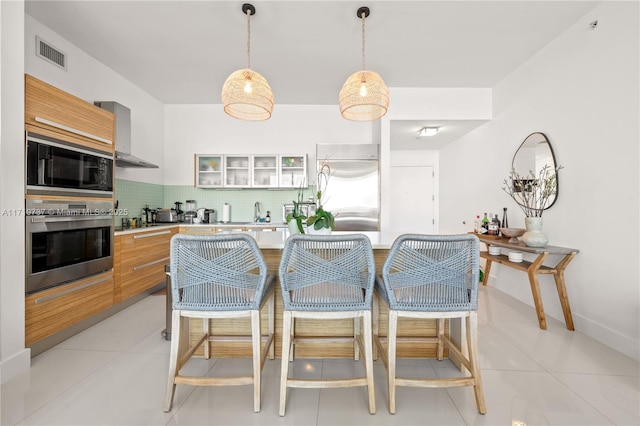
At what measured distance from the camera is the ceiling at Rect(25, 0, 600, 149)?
2.27m

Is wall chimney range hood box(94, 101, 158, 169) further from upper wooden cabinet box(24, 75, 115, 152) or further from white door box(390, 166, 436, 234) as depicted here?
white door box(390, 166, 436, 234)

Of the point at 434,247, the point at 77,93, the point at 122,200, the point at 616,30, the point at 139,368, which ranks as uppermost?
the point at 616,30

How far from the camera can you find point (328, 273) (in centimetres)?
138

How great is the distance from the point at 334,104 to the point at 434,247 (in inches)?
139

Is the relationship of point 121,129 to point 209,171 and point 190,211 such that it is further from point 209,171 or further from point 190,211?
point 190,211

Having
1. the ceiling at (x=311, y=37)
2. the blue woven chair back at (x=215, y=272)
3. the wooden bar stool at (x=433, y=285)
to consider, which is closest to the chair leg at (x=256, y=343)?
the blue woven chair back at (x=215, y=272)

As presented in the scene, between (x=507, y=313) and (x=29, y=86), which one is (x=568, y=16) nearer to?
(x=507, y=313)

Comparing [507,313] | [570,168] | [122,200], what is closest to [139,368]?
[122,200]

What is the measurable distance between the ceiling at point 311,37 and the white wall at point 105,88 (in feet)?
0.30

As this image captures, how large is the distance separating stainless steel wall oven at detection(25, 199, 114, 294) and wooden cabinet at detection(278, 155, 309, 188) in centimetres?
220

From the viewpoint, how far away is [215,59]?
3.03 m

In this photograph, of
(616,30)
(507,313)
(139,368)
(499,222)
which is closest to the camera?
(139,368)

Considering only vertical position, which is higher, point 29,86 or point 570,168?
point 29,86

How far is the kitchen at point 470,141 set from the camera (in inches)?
80.5
